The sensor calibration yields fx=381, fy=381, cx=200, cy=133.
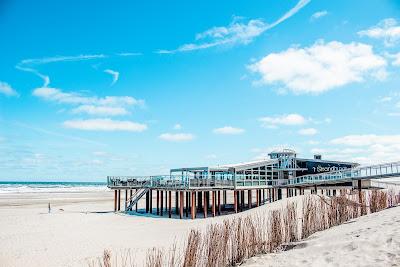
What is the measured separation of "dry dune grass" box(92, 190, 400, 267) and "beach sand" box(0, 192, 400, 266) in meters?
0.77

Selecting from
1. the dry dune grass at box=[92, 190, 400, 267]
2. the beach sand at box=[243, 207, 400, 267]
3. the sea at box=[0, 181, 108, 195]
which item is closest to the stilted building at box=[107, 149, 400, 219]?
the dry dune grass at box=[92, 190, 400, 267]

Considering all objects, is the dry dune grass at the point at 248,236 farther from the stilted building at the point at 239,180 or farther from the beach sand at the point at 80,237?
the stilted building at the point at 239,180

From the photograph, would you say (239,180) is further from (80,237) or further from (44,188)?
(44,188)

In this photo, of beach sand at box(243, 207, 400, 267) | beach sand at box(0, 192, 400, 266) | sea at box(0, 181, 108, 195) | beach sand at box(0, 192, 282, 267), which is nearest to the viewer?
beach sand at box(243, 207, 400, 267)

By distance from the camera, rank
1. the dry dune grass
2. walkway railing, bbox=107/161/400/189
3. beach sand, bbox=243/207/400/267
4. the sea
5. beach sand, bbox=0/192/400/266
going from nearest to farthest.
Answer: beach sand, bbox=243/207/400/267 → beach sand, bbox=0/192/400/266 → the dry dune grass → walkway railing, bbox=107/161/400/189 → the sea

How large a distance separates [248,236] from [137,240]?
374 inches

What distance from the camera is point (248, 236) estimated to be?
12.3 metres

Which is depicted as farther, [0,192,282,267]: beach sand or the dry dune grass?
[0,192,282,267]: beach sand

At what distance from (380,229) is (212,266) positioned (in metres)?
5.07

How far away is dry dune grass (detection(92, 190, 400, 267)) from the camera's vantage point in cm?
1038

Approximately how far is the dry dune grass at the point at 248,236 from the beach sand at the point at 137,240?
77 cm

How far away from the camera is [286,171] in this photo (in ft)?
123

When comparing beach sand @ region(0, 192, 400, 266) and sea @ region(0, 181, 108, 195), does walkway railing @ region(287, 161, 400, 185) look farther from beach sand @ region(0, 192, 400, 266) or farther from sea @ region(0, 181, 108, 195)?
sea @ region(0, 181, 108, 195)

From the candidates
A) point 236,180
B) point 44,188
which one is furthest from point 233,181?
point 44,188
